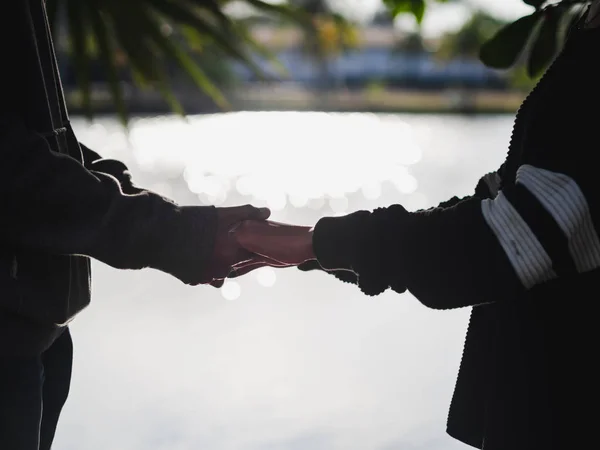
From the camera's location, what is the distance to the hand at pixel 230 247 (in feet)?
5.25

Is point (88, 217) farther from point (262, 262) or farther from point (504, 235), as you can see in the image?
point (504, 235)

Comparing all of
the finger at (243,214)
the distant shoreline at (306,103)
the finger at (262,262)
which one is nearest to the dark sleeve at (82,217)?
the finger at (243,214)

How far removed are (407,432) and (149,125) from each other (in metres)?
27.6

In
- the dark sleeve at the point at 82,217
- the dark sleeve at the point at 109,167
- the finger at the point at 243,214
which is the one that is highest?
the dark sleeve at the point at 109,167

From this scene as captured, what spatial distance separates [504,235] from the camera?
1331 mm

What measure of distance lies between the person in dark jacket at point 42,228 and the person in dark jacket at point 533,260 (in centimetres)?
34

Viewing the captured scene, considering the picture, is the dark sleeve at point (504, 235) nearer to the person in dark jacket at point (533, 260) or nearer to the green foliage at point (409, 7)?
the person in dark jacket at point (533, 260)

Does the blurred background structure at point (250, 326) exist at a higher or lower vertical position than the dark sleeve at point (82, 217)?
higher

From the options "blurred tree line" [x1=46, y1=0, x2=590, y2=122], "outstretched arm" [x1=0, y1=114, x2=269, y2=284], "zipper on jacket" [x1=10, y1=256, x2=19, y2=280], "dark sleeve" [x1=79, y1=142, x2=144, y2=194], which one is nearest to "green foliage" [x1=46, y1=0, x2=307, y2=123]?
"blurred tree line" [x1=46, y1=0, x2=590, y2=122]

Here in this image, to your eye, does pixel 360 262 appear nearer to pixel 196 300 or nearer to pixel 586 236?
pixel 586 236

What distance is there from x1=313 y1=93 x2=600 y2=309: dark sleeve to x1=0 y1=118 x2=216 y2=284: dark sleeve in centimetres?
31

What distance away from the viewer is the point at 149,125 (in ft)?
98.9

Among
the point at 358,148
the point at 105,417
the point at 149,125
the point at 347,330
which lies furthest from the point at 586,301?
the point at 149,125

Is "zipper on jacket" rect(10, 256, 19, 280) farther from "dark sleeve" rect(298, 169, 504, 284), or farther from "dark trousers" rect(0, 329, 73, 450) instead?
"dark sleeve" rect(298, 169, 504, 284)
